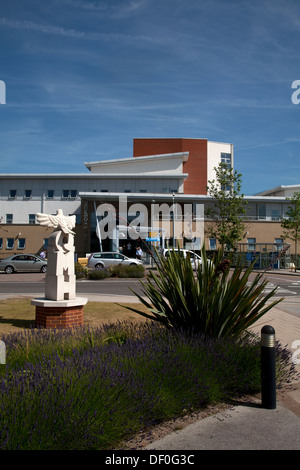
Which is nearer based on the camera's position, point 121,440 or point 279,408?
point 121,440

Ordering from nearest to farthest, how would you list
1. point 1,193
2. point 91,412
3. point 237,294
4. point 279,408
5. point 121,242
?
1. point 91,412
2. point 279,408
3. point 237,294
4. point 121,242
5. point 1,193

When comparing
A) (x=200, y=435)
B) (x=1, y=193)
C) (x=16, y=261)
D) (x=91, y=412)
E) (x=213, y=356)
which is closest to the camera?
(x=91, y=412)

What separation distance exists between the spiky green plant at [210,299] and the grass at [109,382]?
31 cm

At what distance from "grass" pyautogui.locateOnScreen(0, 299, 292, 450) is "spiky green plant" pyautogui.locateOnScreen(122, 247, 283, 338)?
307mm

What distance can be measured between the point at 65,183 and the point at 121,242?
10882 mm

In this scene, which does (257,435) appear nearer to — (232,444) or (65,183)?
(232,444)

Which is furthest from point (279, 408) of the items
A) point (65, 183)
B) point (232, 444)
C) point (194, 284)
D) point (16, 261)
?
point (65, 183)

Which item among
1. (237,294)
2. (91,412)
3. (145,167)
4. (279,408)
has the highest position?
(145,167)

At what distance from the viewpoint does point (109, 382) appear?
3984 millimetres

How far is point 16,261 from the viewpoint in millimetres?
30156

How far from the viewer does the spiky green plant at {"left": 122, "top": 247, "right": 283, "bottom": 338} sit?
586 cm

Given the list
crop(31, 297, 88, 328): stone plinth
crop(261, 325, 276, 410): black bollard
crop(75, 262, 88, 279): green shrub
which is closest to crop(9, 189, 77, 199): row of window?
crop(75, 262, 88, 279): green shrub

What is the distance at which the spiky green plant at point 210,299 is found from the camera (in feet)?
19.2

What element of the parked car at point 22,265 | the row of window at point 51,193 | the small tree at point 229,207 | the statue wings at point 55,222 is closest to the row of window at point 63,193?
the row of window at point 51,193
